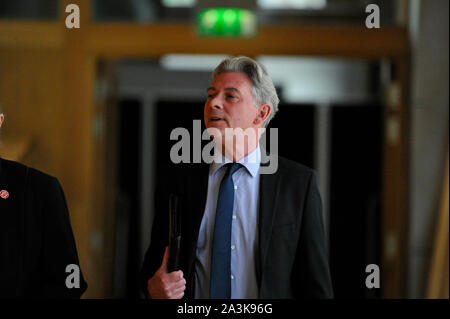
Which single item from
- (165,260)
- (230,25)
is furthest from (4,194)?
(230,25)

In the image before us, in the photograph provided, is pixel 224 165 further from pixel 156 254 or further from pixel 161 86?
pixel 161 86

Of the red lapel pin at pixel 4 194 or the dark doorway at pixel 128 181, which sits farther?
the dark doorway at pixel 128 181

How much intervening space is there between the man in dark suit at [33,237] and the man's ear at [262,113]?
1.47 feet

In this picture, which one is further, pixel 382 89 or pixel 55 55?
pixel 382 89

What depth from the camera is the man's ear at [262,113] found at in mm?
1503

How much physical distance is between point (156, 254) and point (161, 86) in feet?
12.9

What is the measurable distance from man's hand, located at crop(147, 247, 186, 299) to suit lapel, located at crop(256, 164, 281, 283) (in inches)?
6.4

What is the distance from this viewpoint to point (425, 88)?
393 cm

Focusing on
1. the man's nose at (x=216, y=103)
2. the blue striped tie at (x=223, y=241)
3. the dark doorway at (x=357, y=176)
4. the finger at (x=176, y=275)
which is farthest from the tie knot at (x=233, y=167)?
the dark doorway at (x=357, y=176)

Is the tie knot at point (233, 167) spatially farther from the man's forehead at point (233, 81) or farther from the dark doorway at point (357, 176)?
the dark doorway at point (357, 176)

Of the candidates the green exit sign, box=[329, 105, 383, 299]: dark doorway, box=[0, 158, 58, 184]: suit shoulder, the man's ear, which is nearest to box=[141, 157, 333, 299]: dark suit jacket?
the man's ear

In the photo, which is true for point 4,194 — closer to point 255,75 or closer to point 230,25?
point 255,75
